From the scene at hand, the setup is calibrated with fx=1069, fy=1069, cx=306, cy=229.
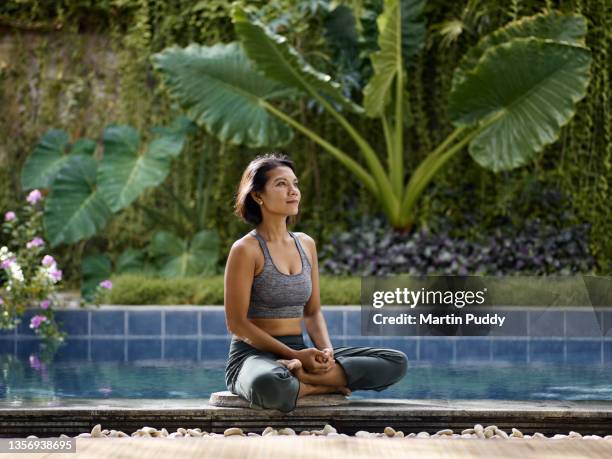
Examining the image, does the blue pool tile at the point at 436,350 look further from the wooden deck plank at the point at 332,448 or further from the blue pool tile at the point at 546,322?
the wooden deck plank at the point at 332,448

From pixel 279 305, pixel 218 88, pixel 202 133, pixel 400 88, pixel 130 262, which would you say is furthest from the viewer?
pixel 202 133

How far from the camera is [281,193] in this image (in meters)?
3.13

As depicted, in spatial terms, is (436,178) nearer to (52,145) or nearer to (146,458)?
(52,145)

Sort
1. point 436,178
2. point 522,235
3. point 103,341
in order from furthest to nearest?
point 436,178 → point 522,235 → point 103,341

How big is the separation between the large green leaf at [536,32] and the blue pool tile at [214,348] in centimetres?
268

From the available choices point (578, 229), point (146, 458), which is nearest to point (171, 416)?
point (146, 458)

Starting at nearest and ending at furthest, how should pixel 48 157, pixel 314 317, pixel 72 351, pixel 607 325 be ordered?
pixel 314 317, pixel 72 351, pixel 607 325, pixel 48 157

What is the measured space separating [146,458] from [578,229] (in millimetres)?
6875

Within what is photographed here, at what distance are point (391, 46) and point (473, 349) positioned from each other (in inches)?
98.2

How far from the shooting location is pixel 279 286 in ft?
10.3

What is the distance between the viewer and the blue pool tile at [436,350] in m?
5.69

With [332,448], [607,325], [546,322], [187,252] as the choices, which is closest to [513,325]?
[546,322]

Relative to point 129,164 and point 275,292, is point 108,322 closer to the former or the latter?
point 129,164

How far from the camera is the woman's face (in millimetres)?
3139
